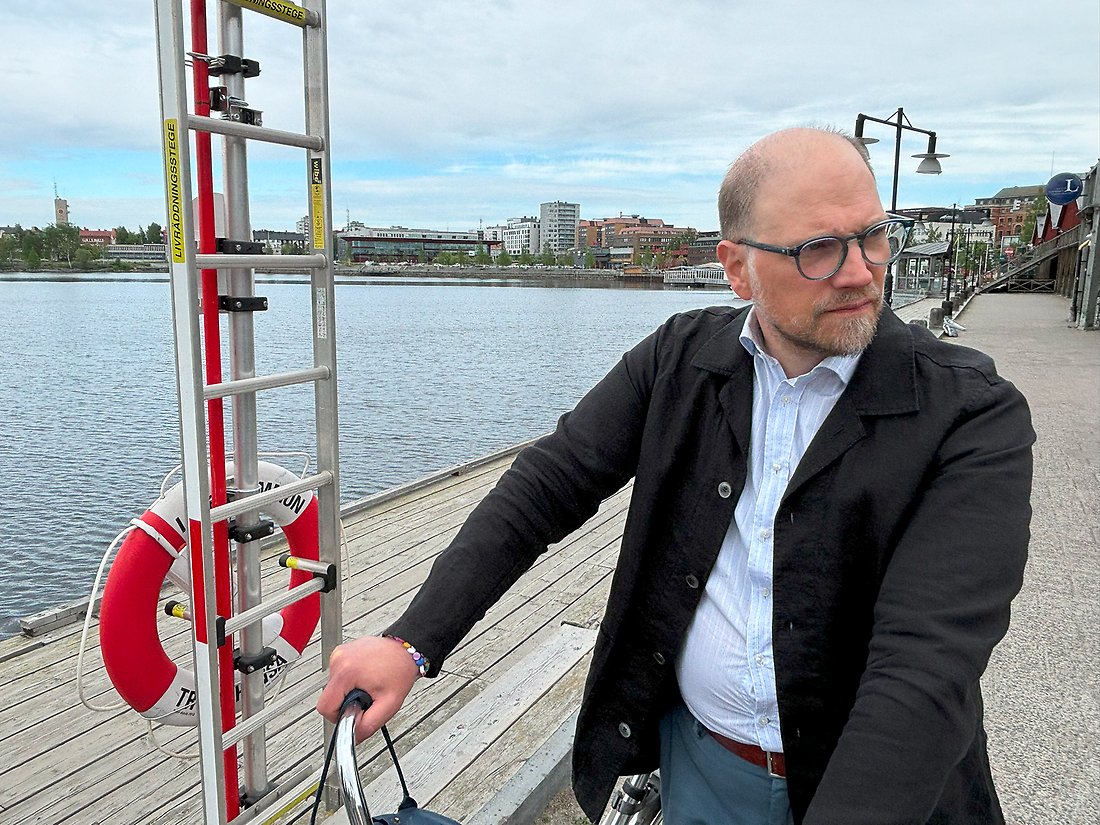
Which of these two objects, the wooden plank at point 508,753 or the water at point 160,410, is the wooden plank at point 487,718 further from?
the water at point 160,410

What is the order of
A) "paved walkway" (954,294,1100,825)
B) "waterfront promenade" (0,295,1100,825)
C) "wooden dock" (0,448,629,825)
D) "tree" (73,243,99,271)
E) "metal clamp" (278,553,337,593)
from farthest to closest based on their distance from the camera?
"tree" (73,243,99,271), "wooden dock" (0,448,629,825), "waterfront promenade" (0,295,1100,825), "paved walkway" (954,294,1100,825), "metal clamp" (278,553,337,593)

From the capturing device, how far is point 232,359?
2393 millimetres

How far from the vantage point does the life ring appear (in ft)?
8.96

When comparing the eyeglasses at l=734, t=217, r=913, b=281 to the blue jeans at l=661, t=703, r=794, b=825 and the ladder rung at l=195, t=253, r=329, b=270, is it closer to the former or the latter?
the blue jeans at l=661, t=703, r=794, b=825

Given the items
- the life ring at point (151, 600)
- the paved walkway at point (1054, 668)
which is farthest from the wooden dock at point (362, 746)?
the paved walkway at point (1054, 668)

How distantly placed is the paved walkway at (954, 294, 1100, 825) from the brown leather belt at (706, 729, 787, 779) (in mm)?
1757

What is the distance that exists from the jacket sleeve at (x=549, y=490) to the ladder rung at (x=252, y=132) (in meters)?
1.14

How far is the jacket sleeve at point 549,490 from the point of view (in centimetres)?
151

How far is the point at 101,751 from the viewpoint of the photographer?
361 centimetres

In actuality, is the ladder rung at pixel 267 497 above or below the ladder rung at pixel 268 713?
above

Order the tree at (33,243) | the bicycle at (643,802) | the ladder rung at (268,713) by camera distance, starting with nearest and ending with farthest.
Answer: the bicycle at (643,802), the ladder rung at (268,713), the tree at (33,243)

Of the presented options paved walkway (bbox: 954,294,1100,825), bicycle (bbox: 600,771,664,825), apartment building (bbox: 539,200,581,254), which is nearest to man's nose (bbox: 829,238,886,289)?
bicycle (bbox: 600,771,664,825)

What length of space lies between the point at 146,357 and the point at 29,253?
54821mm

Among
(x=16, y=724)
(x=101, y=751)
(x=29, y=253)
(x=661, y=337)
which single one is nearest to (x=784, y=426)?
(x=661, y=337)
